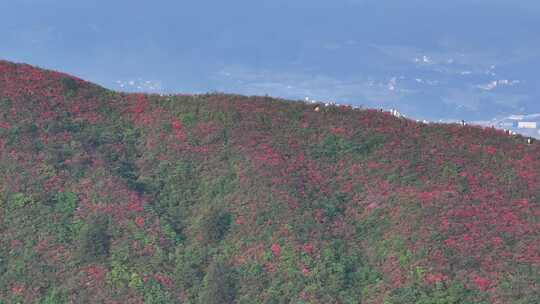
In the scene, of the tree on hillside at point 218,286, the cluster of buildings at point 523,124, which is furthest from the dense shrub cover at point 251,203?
the cluster of buildings at point 523,124

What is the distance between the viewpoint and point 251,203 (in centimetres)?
3784

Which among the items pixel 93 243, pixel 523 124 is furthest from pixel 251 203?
pixel 523 124

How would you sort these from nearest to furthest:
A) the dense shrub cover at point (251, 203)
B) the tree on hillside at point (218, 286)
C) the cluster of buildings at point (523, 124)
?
the tree on hillside at point (218, 286), the dense shrub cover at point (251, 203), the cluster of buildings at point (523, 124)

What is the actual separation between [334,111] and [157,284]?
1378 cm

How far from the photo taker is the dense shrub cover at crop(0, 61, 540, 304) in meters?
33.4

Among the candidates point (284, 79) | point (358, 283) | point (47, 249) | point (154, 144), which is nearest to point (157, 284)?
point (47, 249)

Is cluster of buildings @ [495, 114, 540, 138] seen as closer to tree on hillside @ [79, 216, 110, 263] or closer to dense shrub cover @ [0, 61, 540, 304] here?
dense shrub cover @ [0, 61, 540, 304]

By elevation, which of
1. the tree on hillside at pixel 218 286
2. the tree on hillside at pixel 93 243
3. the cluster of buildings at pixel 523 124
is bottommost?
the tree on hillside at pixel 218 286

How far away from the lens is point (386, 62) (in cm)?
18488

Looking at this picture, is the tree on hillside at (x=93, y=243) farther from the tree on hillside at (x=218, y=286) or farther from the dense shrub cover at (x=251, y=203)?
the tree on hillside at (x=218, y=286)

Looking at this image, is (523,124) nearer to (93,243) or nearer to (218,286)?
(93,243)

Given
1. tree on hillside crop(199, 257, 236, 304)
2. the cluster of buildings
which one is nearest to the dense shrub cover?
tree on hillside crop(199, 257, 236, 304)

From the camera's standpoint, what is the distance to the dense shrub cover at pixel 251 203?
33.4 meters

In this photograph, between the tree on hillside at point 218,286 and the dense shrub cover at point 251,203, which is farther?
the dense shrub cover at point 251,203
